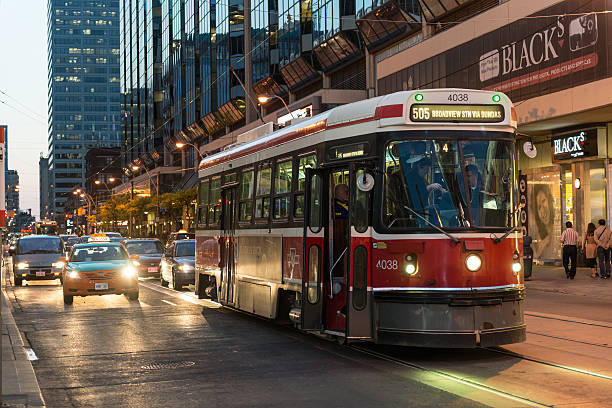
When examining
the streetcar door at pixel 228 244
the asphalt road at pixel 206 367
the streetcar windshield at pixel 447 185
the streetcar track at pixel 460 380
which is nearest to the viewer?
the streetcar track at pixel 460 380

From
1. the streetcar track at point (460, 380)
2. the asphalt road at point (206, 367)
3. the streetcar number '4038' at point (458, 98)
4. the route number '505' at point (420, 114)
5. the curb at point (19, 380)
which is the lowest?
the asphalt road at point (206, 367)

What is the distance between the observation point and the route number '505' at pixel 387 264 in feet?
32.8

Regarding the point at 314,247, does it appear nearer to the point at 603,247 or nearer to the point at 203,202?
the point at 203,202

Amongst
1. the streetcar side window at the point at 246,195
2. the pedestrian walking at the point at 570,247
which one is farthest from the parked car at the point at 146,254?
the streetcar side window at the point at 246,195

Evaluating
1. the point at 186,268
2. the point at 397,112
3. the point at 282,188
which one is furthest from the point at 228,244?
the point at 186,268

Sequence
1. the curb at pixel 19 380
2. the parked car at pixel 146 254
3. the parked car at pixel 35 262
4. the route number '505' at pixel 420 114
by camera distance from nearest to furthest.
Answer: the curb at pixel 19 380
the route number '505' at pixel 420 114
the parked car at pixel 35 262
the parked car at pixel 146 254

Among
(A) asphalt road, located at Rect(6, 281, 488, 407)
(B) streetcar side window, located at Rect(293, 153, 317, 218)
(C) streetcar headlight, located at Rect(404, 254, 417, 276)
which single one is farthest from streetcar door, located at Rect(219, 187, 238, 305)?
(C) streetcar headlight, located at Rect(404, 254, 417, 276)

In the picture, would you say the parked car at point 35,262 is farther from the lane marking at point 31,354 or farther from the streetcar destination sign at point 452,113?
the streetcar destination sign at point 452,113

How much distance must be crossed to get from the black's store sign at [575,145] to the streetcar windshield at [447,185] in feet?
68.4

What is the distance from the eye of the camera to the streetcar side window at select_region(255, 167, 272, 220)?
535 inches

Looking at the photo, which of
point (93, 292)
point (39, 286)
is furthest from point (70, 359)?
point (39, 286)

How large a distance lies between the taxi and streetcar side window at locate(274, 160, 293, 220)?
822cm

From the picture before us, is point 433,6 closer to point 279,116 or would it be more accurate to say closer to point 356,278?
point 279,116

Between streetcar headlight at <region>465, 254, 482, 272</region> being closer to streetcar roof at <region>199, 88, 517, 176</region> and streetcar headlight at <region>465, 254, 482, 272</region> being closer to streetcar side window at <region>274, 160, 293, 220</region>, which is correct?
streetcar roof at <region>199, 88, 517, 176</region>
